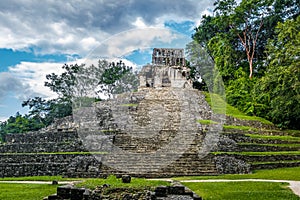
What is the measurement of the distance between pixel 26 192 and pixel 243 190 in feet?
23.2

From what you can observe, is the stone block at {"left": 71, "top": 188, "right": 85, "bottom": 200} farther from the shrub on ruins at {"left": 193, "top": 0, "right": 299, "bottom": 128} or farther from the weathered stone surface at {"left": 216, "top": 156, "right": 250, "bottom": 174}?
the shrub on ruins at {"left": 193, "top": 0, "right": 299, "bottom": 128}

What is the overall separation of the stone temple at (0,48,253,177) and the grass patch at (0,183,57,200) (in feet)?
11.8

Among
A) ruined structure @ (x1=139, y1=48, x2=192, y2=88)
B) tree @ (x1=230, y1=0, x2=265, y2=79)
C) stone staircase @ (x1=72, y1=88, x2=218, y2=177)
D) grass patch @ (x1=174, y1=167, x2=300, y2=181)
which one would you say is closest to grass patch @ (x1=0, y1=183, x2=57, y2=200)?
stone staircase @ (x1=72, y1=88, x2=218, y2=177)

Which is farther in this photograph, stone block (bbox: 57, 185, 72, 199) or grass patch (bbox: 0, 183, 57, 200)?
grass patch (bbox: 0, 183, 57, 200)

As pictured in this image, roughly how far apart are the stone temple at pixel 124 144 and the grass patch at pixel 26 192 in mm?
3587

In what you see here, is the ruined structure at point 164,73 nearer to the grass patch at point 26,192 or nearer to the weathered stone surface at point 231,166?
the weathered stone surface at point 231,166

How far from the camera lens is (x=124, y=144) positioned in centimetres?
1959

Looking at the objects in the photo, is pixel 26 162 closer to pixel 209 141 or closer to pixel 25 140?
pixel 25 140

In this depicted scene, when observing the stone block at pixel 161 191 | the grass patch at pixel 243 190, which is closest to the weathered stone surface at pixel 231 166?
the grass patch at pixel 243 190

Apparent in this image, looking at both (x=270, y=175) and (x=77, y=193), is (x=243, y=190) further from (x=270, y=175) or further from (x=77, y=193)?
(x=77, y=193)

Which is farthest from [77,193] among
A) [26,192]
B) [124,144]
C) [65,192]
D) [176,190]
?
[124,144]

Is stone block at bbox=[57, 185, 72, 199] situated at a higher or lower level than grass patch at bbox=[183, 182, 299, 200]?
higher

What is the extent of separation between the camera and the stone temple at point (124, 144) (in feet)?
55.4

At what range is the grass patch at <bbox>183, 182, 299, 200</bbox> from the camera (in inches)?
416
